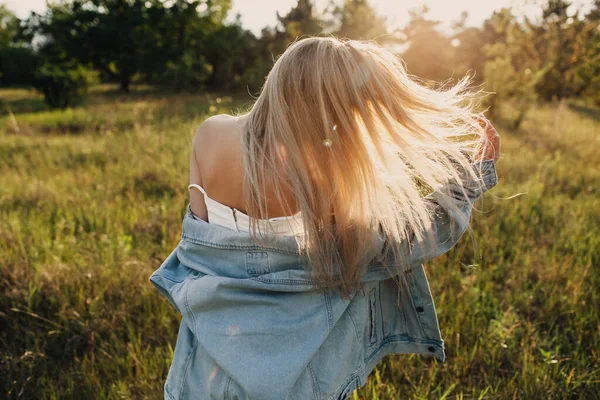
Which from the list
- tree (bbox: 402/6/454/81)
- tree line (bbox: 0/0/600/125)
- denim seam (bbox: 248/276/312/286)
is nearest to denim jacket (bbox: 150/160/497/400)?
denim seam (bbox: 248/276/312/286)

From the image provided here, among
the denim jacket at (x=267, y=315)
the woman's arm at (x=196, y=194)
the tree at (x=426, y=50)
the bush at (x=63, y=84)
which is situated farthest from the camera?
the tree at (x=426, y=50)

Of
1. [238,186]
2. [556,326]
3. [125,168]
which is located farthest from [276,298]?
[125,168]

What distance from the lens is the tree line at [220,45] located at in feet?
50.0

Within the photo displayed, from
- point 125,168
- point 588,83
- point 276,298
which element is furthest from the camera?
point 588,83

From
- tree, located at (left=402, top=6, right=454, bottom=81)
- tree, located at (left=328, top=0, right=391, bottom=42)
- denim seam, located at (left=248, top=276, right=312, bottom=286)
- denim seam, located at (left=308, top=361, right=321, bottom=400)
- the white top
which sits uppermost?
tree, located at (left=328, top=0, right=391, bottom=42)

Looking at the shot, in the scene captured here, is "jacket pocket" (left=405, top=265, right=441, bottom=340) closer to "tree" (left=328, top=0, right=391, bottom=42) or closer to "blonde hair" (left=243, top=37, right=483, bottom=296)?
"blonde hair" (left=243, top=37, right=483, bottom=296)

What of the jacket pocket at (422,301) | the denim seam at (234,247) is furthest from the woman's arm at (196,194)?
the jacket pocket at (422,301)

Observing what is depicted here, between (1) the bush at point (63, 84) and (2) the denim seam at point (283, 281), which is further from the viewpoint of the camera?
(1) the bush at point (63, 84)

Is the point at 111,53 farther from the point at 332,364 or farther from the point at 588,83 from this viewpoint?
the point at 332,364

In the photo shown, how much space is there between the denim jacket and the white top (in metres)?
0.06

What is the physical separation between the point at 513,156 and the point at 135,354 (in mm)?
5834

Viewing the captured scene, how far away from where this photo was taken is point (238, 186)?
1349mm

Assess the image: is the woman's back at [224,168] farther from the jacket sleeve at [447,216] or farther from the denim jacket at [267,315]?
the jacket sleeve at [447,216]

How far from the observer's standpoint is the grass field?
210cm
